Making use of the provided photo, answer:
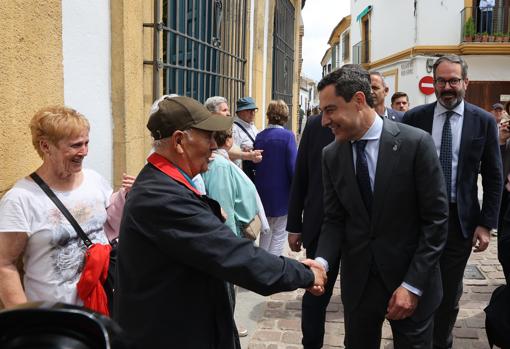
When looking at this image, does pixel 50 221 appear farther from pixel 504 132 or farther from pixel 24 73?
pixel 504 132

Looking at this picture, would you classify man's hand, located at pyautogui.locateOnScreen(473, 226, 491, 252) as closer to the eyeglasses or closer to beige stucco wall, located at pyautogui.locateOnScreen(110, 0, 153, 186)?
the eyeglasses

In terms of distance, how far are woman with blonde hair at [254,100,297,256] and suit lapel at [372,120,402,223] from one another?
2664 millimetres

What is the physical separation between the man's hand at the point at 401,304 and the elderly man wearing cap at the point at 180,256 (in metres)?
0.70

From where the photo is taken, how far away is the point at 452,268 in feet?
11.3

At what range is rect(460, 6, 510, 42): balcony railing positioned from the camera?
19.6 meters

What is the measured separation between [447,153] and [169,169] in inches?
86.6

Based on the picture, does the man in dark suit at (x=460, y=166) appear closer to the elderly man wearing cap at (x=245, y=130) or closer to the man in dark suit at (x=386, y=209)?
the man in dark suit at (x=386, y=209)

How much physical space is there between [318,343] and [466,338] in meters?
1.29

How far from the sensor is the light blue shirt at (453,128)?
3.41 meters

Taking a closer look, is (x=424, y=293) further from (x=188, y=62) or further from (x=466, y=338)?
(x=188, y=62)

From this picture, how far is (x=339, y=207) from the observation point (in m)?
2.82

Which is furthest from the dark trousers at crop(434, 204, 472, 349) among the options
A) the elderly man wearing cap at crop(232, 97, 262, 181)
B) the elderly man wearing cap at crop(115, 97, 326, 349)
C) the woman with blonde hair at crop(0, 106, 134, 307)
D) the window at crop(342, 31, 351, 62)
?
the window at crop(342, 31, 351, 62)

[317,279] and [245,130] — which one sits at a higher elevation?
[245,130]

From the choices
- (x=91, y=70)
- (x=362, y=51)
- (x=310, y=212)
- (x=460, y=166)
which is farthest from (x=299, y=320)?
(x=362, y=51)
